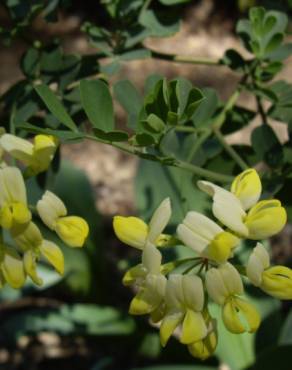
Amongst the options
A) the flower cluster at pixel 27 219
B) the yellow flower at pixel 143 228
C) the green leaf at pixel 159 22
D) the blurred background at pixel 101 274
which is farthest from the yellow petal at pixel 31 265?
the blurred background at pixel 101 274

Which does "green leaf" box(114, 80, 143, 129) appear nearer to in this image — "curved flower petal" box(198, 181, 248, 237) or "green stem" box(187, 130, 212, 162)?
"green stem" box(187, 130, 212, 162)

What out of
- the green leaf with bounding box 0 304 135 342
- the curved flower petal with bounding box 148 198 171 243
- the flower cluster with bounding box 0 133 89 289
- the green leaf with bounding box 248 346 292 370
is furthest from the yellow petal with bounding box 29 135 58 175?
the green leaf with bounding box 0 304 135 342

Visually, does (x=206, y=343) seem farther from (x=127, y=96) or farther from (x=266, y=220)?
(x=127, y=96)

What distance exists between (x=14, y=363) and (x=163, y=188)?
71cm

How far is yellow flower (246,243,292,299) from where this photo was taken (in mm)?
737

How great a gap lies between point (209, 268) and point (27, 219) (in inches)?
6.9

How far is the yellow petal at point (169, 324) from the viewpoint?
2.49ft

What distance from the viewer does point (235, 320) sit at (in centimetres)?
75

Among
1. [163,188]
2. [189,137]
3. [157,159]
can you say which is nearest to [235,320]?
[157,159]

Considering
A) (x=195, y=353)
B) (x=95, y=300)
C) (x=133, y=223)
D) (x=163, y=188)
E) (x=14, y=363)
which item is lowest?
(x=14, y=363)

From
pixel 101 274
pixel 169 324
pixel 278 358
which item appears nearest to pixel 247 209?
pixel 169 324

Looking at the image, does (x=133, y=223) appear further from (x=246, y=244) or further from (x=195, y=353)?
(x=246, y=244)

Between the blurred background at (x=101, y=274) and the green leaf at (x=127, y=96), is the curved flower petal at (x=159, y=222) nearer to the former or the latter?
the green leaf at (x=127, y=96)

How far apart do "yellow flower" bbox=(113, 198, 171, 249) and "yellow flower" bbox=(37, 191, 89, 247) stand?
4 cm
